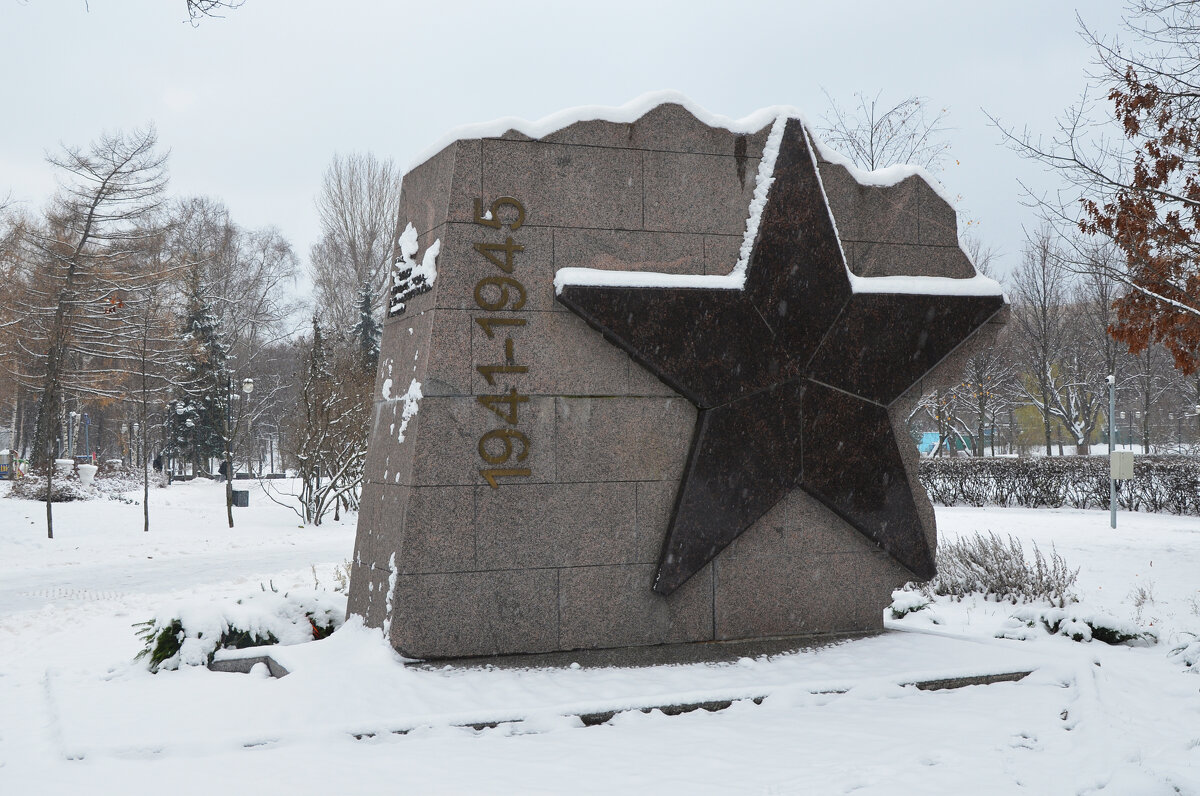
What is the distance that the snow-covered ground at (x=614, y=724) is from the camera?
4.48 m

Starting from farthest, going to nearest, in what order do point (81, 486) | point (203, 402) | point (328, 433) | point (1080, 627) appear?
point (203, 402) → point (81, 486) → point (328, 433) → point (1080, 627)

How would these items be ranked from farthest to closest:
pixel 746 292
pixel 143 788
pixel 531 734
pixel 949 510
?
pixel 949 510 → pixel 746 292 → pixel 531 734 → pixel 143 788

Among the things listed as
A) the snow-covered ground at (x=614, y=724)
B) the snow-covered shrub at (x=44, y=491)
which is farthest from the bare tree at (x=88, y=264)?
the snow-covered ground at (x=614, y=724)

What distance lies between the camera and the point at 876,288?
707cm

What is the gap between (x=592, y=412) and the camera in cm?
649

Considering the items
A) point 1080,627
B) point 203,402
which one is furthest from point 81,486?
point 1080,627

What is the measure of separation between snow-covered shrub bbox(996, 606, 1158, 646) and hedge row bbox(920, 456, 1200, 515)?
11.5 meters

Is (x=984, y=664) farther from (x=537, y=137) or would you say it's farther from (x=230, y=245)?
(x=230, y=245)

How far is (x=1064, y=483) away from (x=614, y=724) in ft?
55.2

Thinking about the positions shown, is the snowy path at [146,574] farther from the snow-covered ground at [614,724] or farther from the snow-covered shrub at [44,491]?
the snow-covered shrub at [44,491]

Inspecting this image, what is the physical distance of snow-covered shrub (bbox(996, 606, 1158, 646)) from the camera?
774cm

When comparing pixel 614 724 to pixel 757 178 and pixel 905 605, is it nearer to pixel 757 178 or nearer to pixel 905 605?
pixel 757 178

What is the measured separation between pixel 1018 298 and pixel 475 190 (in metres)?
31.7

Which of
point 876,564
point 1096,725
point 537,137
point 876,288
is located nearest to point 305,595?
point 537,137
